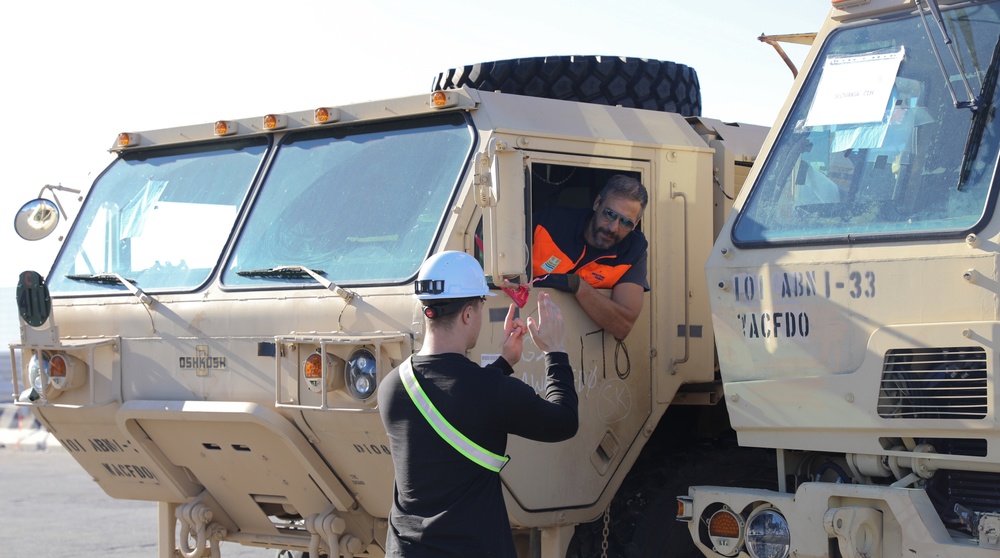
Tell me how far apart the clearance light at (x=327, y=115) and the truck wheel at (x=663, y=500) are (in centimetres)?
216

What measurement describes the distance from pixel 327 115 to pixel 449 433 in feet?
7.78

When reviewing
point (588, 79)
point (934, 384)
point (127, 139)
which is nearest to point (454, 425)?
point (934, 384)

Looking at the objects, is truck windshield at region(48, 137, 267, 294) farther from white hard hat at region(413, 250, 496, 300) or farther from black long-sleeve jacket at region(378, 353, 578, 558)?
black long-sleeve jacket at region(378, 353, 578, 558)

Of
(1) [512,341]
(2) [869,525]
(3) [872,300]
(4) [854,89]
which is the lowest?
(2) [869,525]

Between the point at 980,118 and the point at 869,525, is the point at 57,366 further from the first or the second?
the point at 980,118


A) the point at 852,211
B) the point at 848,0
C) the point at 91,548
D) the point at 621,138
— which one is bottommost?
the point at 91,548

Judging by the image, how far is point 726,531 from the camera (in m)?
5.03

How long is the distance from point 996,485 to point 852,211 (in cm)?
107

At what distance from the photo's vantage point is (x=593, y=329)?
5758mm

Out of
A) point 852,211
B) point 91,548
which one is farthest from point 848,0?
point 91,548

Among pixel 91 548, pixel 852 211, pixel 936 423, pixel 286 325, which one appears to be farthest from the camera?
pixel 91 548

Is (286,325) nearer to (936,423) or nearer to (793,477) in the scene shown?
(793,477)

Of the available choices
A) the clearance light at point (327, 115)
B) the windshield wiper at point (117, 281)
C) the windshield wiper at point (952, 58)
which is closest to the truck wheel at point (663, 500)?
the windshield wiper at point (952, 58)

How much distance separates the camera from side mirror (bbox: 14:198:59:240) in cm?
689
